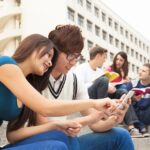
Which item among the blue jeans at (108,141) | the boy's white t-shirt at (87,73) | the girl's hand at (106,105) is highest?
the boy's white t-shirt at (87,73)

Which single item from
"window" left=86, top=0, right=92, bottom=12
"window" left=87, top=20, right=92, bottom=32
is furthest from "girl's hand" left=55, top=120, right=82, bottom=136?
"window" left=86, top=0, right=92, bottom=12

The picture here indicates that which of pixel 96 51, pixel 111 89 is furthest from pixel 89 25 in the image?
pixel 111 89

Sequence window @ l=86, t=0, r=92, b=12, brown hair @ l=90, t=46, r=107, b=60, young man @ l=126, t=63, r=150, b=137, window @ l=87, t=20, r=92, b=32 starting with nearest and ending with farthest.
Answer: young man @ l=126, t=63, r=150, b=137, brown hair @ l=90, t=46, r=107, b=60, window @ l=87, t=20, r=92, b=32, window @ l=86, t=0, r=92, b=12

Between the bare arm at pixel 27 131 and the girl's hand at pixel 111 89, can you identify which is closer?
the bare arm at pixel 27 131

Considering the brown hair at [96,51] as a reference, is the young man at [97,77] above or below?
below

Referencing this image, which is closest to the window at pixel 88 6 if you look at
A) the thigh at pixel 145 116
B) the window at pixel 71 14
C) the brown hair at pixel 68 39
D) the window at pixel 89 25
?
the window at pixel 89 25

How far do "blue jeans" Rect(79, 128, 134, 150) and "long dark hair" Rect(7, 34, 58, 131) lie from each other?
1.45 feet

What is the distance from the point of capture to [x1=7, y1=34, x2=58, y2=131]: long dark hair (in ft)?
7.79

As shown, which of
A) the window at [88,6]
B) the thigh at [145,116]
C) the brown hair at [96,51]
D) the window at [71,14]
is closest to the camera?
the thigh at [145,116]

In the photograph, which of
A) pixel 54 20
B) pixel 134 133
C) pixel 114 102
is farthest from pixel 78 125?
pixel 54 20

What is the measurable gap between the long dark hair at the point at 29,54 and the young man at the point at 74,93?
26 cm

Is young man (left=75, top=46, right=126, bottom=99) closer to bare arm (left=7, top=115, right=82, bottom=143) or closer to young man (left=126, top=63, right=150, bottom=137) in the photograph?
young man (left=126, top=63, right=150, bottom=137)

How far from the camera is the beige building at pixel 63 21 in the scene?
30906 millimetres

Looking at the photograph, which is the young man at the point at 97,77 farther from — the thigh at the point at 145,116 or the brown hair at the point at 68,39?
the brown hair at the point at 68,39
